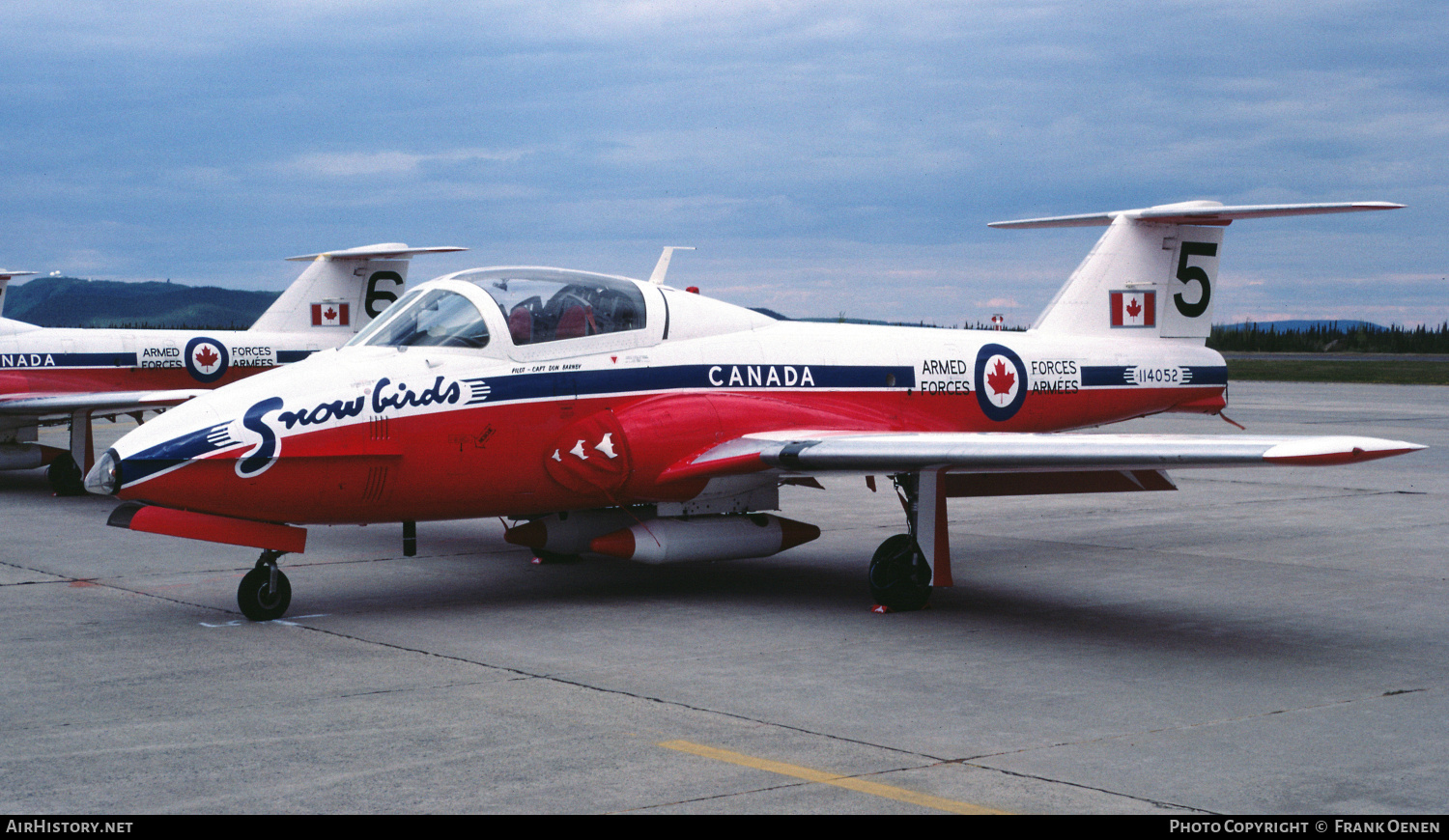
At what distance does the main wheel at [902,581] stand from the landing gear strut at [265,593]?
13.3 feet

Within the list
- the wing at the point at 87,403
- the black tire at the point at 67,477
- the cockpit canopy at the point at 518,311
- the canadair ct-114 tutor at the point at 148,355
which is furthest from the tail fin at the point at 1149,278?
the black tire at the point at 67,477

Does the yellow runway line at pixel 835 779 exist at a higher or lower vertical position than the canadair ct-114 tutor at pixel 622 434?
lower

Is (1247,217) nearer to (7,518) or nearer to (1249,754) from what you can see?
(1249,754)

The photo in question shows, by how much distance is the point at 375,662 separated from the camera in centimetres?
791

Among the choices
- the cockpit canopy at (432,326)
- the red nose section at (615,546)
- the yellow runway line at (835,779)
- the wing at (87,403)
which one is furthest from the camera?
the wing at (87,403)

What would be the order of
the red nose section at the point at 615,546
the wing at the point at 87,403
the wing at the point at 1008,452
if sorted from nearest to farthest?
the wing at the point at 1008,452
the red nose section at the point at 615,546
the wing at the point at 87,403

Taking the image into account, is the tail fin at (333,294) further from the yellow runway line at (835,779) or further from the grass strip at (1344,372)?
the grass strip at (1344,372)

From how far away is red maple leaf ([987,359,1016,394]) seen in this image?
11695mm

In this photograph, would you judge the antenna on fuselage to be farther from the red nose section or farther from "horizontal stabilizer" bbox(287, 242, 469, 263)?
"horizontal stabilizer" bbox(287, 242, 469, 263)

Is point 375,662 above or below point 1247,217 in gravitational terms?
below

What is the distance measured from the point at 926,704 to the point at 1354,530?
861 centimetres

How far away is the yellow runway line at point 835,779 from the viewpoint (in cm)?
525

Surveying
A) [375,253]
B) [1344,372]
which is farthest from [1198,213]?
[1344,372]
